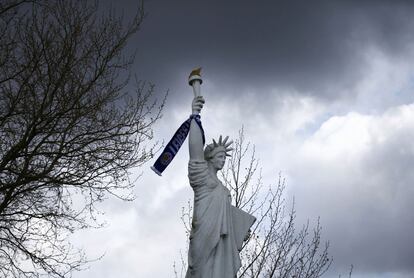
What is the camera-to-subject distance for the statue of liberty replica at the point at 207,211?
959cm

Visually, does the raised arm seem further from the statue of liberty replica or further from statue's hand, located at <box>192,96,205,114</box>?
statue's hand, located at <box>192,96,205,114</box>

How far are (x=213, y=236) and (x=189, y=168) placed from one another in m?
0.96

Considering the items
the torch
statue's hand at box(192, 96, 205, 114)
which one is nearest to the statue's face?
statue's hand at box(192, 96, 205, 114)

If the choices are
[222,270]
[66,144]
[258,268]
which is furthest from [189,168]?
[258,268]

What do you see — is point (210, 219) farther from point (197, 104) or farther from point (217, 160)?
point (197, 104)

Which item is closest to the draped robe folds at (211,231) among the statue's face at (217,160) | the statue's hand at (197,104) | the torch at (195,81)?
the statue's face at (217,160)

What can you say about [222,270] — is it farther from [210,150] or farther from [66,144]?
[66,144]

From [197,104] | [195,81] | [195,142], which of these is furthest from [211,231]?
[195,81]

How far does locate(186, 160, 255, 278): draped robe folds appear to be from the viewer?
9562 millimetres

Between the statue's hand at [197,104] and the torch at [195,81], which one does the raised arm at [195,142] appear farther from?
the torch at [195,81]

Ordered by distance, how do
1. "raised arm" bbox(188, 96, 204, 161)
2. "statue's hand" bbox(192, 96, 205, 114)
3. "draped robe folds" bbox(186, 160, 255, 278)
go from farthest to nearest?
"statue's hand" bbox(192, 96, 205, 114) → "raised arm" bbox(188, 96, 204, 161) → "draped robe folds" bbox(186, 160, 255, 278)

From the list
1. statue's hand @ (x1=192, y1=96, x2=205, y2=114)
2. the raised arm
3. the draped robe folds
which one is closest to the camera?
the draped robe folds

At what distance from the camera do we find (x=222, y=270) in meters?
Result: 9.62

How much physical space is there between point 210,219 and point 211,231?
16 centimetres
